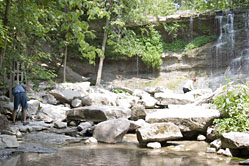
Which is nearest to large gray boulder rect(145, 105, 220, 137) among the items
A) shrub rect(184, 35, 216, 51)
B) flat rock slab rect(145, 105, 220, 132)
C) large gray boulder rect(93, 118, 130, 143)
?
flat rock slab rect(145, 105, 220, 132)

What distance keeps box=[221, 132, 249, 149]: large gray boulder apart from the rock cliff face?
527 inches

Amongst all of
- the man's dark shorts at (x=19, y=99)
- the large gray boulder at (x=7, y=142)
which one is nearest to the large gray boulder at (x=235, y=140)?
the large gray boulder at (x=7, y=142)

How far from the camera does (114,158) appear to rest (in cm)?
451

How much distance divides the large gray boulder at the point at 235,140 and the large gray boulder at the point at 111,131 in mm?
2272

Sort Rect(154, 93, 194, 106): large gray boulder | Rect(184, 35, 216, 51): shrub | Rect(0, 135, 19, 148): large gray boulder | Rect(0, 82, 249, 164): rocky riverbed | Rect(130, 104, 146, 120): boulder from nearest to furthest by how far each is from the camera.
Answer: Rect(0, 135, 19, 148): large gray boulder
Rect(0, 82, 249, 164): rocky riverbed
Rect(130, 104, 146, 120): boulder
Rect(154, 93, 194, 106): large gray boulder
Rect(184, 35, 216, 51): shrub

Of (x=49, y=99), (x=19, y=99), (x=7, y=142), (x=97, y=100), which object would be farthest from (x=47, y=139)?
(x=49, y=99)

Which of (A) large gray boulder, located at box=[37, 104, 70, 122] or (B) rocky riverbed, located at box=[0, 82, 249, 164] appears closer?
(B) rocky riverbed, located at box=[0, 82, 249, 164]

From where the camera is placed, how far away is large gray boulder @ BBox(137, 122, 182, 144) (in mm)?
5566

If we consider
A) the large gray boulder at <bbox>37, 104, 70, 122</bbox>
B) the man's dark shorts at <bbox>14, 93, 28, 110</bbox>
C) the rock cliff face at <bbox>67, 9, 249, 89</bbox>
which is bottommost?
the large gray boulder at <bbox>37, 104, 70, 122</bbox>

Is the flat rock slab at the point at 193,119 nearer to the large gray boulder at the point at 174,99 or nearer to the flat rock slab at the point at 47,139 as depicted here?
the flat rock slab at the point at 47,139

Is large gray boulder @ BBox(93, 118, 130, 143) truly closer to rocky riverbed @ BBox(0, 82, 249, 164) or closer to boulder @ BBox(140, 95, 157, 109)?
rocky riverbed @ BBox(0, 82, 249, 164)

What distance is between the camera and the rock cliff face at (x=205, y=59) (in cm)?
1834

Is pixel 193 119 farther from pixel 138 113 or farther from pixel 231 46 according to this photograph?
pixel 231 46

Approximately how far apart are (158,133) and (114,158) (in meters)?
1.43
